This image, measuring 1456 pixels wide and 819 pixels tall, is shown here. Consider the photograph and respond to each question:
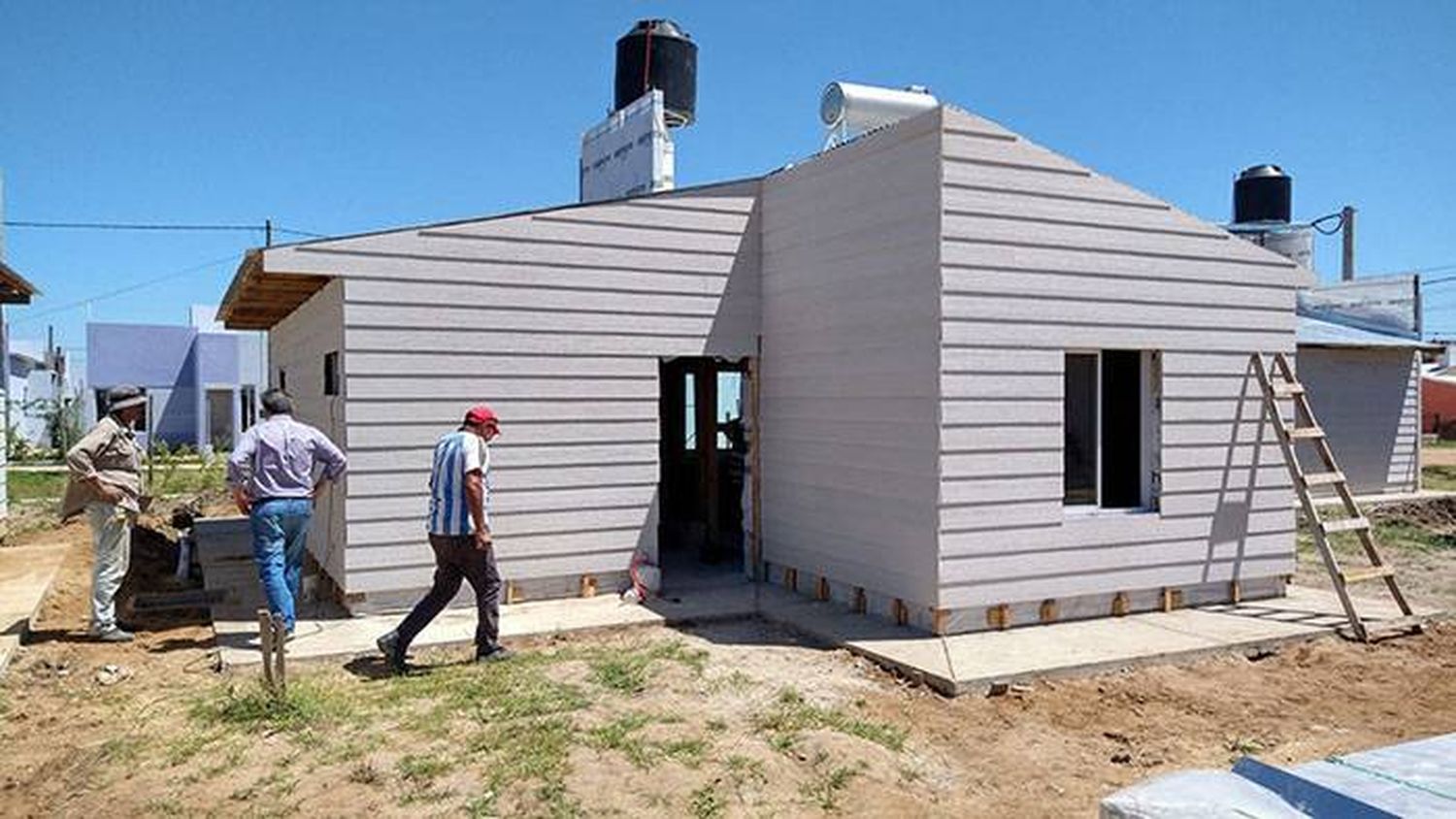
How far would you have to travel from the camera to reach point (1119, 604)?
7.93 m

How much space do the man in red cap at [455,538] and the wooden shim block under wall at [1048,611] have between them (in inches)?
164

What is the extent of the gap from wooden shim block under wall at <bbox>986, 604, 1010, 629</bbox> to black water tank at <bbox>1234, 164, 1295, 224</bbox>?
18.7 m

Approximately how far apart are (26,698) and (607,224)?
5.37 m

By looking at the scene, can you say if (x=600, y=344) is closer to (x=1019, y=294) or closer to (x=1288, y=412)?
(x=1019, y=294)

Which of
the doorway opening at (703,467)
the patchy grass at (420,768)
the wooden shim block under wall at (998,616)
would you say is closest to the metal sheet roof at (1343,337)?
the doorway opening at (703,467)

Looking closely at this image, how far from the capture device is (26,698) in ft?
19.8

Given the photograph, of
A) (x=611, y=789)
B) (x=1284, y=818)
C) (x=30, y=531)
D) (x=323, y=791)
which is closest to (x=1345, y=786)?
(x=1284, y=818)

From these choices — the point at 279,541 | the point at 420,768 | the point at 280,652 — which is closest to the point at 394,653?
the point at 280,652

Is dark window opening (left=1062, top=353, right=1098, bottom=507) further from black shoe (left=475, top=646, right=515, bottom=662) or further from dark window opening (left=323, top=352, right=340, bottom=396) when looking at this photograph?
dark window opening (left=323, top=352, right=340, bottom=396)

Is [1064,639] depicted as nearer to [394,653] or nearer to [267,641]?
[394,653]

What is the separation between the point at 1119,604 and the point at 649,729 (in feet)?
14.5

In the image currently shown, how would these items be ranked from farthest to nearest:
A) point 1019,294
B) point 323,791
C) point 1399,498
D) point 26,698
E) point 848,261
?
point 1399,498 → point 848,261 → point 1019,294 → point 26,698 → point 323,791

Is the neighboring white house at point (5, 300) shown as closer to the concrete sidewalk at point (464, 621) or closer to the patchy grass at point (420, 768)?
the concrete sidewalk at point (464, 621)

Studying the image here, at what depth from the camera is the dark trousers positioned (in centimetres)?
659
